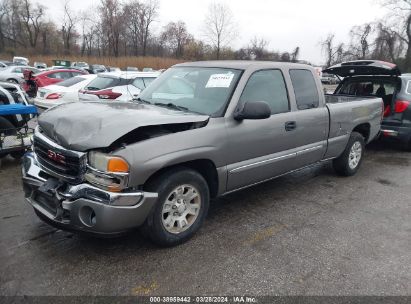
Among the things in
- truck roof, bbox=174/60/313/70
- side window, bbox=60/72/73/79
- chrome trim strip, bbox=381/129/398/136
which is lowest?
chrome trim strip, bbox=381/129/398/136

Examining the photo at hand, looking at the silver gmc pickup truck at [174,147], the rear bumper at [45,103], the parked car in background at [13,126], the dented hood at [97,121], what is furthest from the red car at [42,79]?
the dented hood at [97,121]

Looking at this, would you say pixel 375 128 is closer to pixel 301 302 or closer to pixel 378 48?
pixel 301 302

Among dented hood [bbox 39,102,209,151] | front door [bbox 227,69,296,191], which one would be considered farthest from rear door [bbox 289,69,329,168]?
dented hood [bbox 39,102,209,151]

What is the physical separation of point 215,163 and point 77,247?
62.4 inches

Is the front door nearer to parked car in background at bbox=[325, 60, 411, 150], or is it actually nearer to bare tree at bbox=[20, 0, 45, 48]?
parked car in background at bbox=[325, 60, 411, 150]

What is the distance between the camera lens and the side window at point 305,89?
4.61 m

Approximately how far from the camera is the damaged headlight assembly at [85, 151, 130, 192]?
9.40 ft

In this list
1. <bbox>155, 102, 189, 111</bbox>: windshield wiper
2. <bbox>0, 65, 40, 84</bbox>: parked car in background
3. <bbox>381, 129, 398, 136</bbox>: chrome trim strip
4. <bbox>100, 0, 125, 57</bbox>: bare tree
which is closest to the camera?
<bbox>155, 102, 189, 111</bbox>: windshield wiper

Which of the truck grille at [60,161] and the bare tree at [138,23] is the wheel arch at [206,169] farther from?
the bare tree at [138,23]

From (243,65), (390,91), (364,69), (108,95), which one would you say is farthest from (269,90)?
(108,95)

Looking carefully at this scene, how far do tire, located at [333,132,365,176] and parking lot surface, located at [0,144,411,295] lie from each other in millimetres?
1038

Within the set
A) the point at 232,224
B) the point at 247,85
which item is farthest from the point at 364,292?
the point at 247,85

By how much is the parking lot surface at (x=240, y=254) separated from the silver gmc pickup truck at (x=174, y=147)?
355mm

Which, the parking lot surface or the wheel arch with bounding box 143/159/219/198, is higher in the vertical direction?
the wheel arch with bounding box 143/159/219/198
